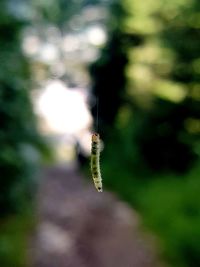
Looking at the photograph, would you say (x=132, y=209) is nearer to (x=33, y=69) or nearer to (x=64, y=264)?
(x=64, y=264)

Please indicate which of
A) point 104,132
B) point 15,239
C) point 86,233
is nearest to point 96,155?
point 15,239

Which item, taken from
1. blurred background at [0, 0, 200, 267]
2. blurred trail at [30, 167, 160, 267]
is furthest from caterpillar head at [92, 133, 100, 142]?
blurred trail at [30, 167, 160, 267]

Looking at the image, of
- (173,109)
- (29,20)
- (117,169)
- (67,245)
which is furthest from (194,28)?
(29,20)

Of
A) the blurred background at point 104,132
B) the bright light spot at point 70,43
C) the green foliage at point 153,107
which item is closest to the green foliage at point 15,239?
the blurred background at point 104,132

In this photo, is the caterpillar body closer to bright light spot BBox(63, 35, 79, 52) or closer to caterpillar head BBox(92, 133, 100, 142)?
caterpillar head BBox(92, 133, 100, 142)

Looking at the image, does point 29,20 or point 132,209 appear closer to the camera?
point 29,20

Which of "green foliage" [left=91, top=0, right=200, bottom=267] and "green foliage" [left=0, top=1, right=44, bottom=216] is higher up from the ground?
"green foliage" [left=91, top=0, right=200, bottom=267]

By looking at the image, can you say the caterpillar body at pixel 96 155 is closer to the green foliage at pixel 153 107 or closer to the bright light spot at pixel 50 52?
the bright light spot at pixel 50 52
